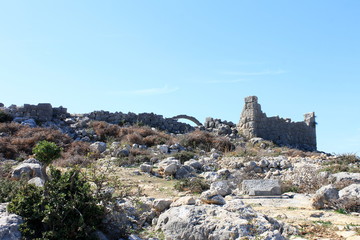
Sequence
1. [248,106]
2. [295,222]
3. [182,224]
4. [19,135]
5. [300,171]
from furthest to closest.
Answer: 1. [248,106]
2. [19,135]
3. [300,171]
4. [295,222]
5. [182,224]

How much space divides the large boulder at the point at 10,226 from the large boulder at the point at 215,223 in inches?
71.2

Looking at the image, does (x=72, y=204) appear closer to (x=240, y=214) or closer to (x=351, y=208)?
(x=240, y=214)

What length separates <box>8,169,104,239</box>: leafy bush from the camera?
14.3 ft

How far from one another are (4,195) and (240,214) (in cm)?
355

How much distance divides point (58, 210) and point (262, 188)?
4658mm

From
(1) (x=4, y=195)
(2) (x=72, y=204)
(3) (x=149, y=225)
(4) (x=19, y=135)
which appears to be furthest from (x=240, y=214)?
(4) (x=19, y=135)

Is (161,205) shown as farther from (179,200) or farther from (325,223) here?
(325,223)

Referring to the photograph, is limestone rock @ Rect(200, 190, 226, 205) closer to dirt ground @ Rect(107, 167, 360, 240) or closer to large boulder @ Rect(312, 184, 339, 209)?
dirt ground @ Rect(107, 167, 360, 240)

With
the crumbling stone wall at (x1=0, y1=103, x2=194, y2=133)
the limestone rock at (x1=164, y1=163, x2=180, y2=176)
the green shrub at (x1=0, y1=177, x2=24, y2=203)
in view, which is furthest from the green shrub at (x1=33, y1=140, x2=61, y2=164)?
the crumbling stone wall at (x1=0, y1=103, x2=194, y2=133)

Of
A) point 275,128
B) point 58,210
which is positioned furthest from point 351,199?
point 275,128

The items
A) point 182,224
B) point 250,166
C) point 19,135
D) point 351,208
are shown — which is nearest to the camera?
point 182,224

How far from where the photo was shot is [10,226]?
13.8ft

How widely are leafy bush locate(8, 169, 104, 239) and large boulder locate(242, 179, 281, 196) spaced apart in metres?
3.89

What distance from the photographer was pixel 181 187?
8641 millimetres
